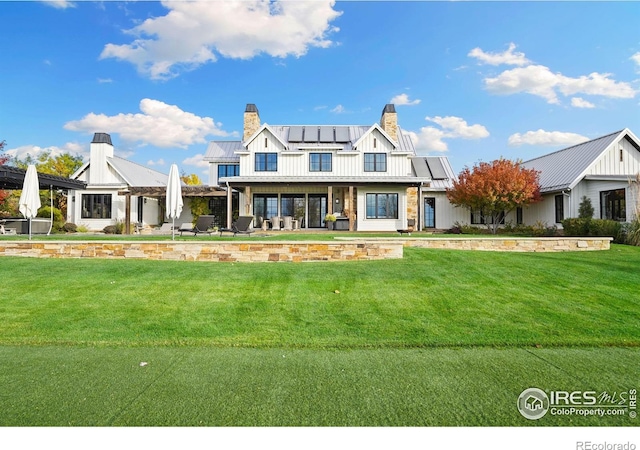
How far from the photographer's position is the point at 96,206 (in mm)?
24188

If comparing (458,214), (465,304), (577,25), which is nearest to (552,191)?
(458,214)

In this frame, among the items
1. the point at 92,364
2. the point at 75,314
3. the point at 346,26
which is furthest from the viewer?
the point at 346,26

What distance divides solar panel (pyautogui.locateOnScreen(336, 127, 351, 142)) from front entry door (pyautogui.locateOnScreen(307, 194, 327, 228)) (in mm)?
4316

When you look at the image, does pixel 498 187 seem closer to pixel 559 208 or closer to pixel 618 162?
pixel 559 208

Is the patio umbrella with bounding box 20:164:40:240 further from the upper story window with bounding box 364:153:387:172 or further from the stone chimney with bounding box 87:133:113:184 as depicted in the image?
the upper story window with bounding box 364:153:387:172

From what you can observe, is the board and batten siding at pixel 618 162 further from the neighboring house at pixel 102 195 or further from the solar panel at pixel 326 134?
the neighboring house at pixel 102 195

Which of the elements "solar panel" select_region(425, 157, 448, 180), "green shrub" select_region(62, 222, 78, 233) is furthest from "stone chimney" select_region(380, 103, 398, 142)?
"green shrub" select_region(62, 222, 78, 233)

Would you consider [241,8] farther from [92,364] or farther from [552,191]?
[552,191]

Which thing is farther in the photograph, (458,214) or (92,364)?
(458,214)

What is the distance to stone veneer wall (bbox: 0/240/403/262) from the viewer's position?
358 inches

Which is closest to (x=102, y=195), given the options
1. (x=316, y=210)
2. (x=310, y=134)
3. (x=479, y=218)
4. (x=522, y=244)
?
(x=316, y=210)

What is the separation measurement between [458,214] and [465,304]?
65.0 feet

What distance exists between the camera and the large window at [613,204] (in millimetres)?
17250

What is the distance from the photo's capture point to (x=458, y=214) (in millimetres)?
24453
